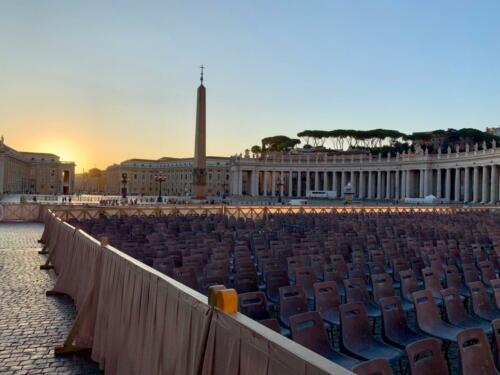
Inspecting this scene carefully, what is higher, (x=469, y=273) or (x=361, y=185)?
(x=361, y=185)

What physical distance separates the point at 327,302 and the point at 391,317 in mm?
928

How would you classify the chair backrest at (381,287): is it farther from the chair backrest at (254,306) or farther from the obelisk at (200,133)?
the obelisk at (200,133)

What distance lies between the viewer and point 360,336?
515cm

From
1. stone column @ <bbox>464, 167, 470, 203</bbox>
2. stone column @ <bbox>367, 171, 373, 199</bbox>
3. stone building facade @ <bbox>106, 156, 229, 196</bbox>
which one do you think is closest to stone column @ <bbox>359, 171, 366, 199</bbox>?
stone column @ <bbox>367, 171, 373, 199</bbox>

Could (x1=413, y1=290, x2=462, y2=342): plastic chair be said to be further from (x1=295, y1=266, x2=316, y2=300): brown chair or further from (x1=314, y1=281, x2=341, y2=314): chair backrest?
(x1=295, y1=266, x2=316, y2=300): brown chair

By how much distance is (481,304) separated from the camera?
21.3 ft

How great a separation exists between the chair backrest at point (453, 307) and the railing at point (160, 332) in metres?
4.08

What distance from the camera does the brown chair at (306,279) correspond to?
7.48 m

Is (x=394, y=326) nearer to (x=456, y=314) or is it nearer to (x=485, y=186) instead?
(x=456, y=314)

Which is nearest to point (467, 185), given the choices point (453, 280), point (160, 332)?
point (453, 280)

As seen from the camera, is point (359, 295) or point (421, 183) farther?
point (421, 183)

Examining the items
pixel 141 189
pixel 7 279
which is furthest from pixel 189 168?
pixel 7 279

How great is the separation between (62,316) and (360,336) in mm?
5909

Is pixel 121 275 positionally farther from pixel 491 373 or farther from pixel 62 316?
pixel 491 373
